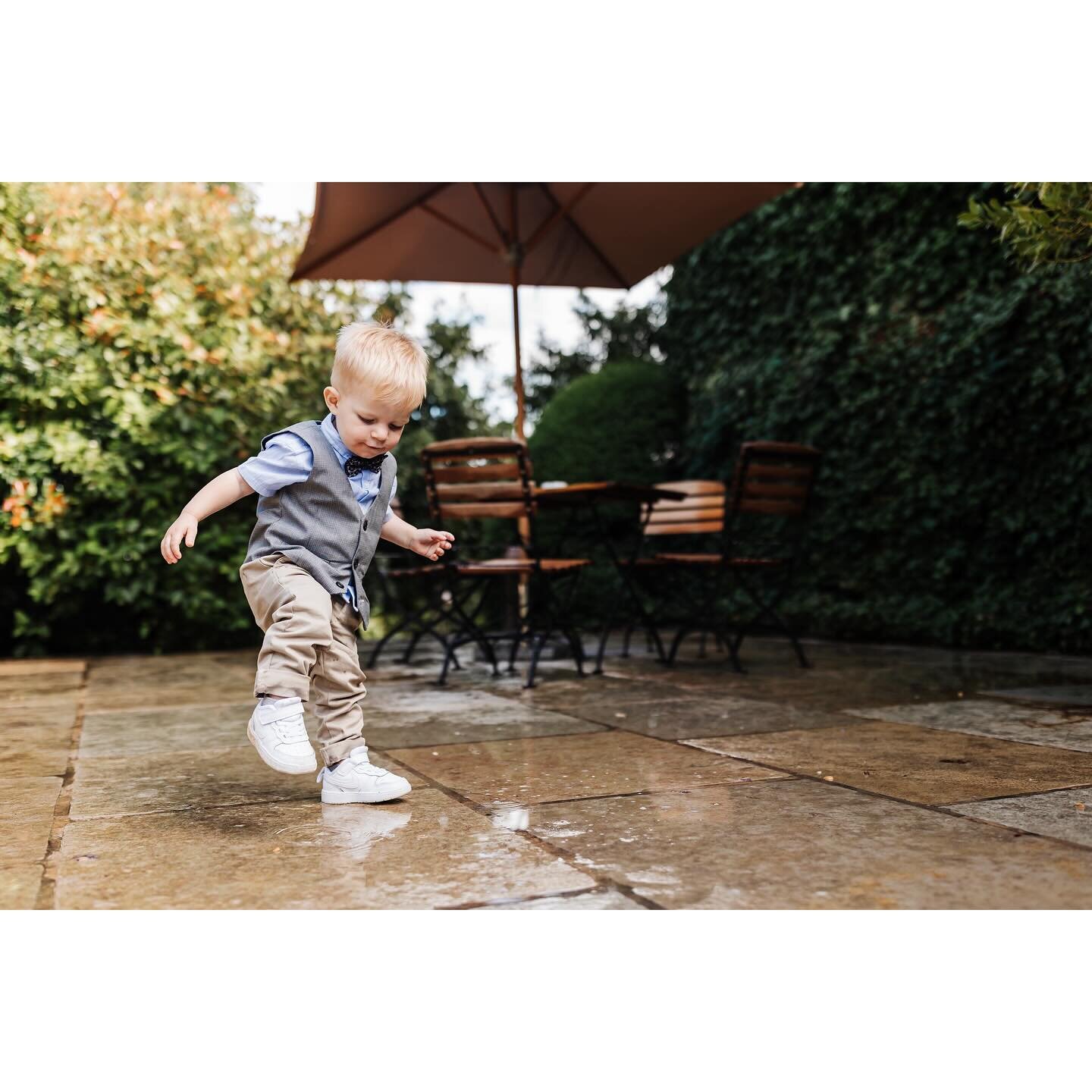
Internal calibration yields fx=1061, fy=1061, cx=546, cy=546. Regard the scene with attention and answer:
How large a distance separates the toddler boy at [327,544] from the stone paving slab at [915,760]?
3.52ft

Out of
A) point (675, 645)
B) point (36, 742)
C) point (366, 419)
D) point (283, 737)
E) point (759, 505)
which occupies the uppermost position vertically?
point (366, 419)

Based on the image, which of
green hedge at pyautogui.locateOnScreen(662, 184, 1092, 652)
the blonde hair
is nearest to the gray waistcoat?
the blonde hair

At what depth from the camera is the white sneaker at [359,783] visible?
242cm

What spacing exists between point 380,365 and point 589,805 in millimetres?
1076

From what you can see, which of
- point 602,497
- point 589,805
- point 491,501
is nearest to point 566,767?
point 589,805

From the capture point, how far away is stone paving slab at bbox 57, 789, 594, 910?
1.74 m

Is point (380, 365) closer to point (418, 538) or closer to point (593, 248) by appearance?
point (418, 538)

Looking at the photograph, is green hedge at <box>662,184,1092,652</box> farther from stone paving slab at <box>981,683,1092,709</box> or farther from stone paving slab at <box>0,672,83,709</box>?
stone paving slab at <box>0,672,83,709</box>

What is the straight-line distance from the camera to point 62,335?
6.08 m

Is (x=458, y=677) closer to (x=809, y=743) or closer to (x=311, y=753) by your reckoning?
(x=809, y=743)

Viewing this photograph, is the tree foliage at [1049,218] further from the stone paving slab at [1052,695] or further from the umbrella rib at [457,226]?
the umbrella rib at [457,226]

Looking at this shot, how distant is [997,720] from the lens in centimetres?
341

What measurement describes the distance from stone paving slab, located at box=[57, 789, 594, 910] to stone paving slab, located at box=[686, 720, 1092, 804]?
947 millimetres
